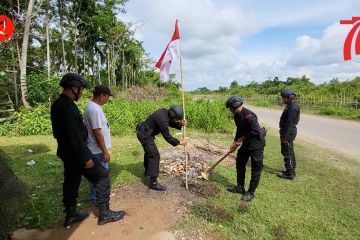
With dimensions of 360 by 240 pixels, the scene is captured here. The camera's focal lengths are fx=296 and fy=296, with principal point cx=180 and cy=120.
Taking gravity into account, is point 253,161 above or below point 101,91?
below

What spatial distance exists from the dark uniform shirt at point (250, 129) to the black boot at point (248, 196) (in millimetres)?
828

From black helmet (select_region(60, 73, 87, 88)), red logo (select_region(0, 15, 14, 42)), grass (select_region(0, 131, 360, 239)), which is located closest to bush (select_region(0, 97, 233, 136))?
grass (select_region(0, 131, 360, 239))

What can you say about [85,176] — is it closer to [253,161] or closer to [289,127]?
[253,161]

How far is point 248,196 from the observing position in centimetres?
502

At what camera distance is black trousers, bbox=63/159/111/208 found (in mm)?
3798

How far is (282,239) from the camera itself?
155 inches

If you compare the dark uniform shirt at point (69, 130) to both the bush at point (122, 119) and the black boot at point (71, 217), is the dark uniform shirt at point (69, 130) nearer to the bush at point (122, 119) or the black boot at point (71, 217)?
the black boot at point (71, 217)

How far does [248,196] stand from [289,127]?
2039 mm

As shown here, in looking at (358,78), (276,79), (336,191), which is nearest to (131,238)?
(336,191)

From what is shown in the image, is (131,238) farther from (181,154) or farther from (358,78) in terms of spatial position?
(358,78)

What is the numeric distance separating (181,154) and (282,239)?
4.32 meters

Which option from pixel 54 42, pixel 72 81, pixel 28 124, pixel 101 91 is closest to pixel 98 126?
pixel 101 91

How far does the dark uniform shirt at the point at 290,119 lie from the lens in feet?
20.3

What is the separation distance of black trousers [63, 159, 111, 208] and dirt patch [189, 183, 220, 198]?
1.81m
